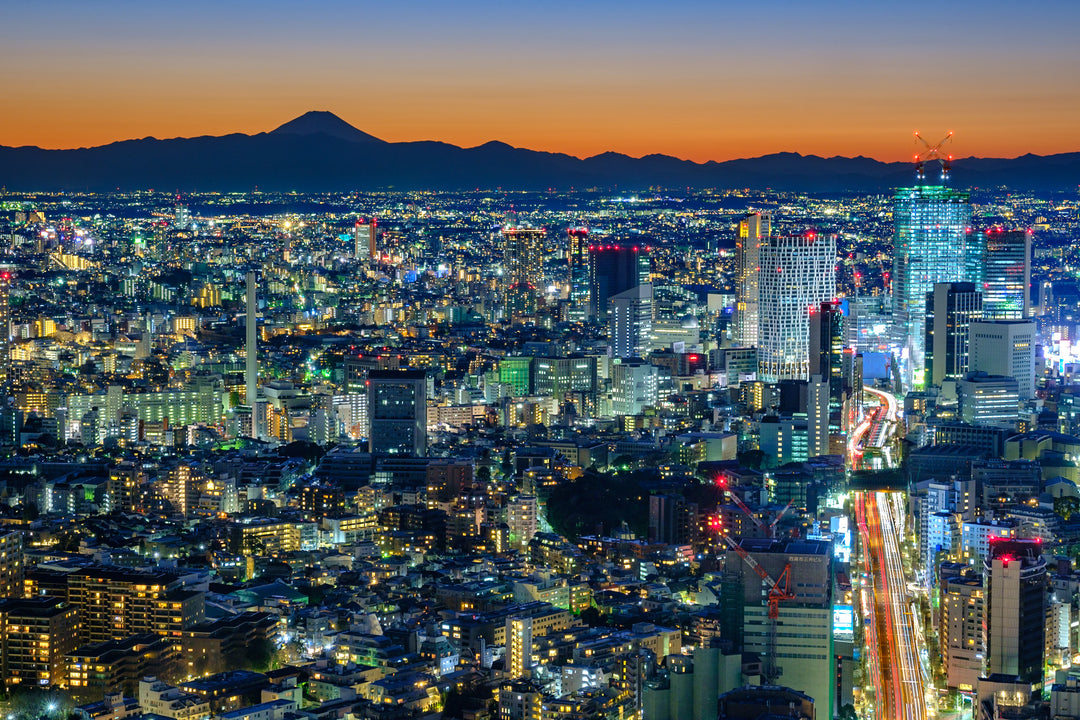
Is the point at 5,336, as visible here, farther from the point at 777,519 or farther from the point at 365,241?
the point at 365,241

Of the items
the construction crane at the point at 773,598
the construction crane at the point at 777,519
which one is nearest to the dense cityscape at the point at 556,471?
the construction crane at the point at 773,598

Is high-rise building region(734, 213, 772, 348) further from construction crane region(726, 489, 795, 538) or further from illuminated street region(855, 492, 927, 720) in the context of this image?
illuminated street region(855, 492, 927, 720)

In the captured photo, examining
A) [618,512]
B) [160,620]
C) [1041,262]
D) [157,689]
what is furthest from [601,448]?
[1041,262]

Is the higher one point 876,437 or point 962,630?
point 962,630

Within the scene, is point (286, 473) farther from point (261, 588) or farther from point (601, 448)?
point (261, 588)

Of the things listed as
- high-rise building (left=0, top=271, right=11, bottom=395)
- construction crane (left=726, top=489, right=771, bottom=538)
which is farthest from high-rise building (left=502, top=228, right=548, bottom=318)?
construction crane (left=726, top=489, right=771, bottom=538)

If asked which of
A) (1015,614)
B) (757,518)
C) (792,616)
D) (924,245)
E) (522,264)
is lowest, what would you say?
(757,518)

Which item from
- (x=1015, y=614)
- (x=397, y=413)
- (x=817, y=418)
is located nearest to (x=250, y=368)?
(x=397, y=413)
